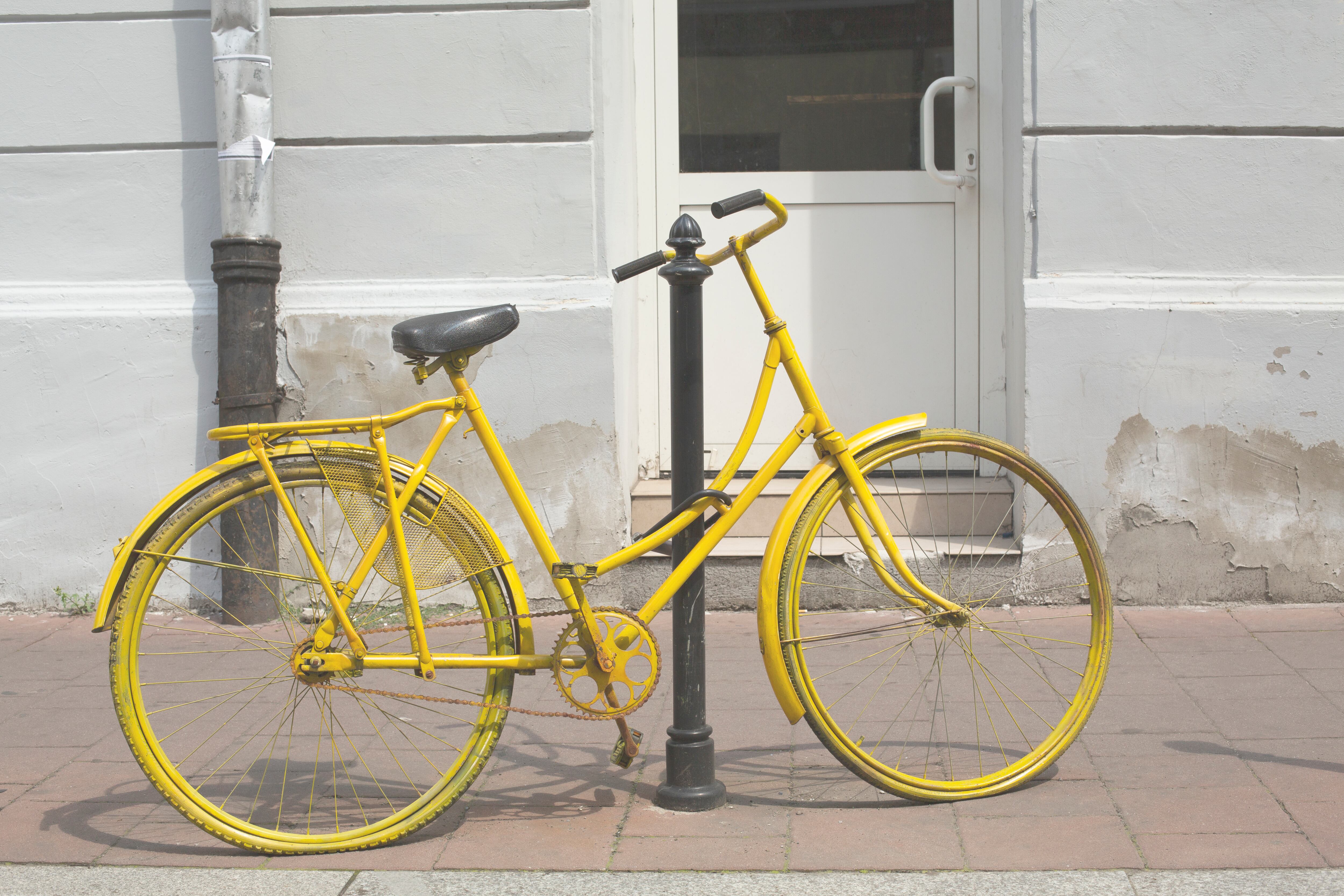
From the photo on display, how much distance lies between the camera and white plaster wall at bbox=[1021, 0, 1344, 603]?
4664 millimetres

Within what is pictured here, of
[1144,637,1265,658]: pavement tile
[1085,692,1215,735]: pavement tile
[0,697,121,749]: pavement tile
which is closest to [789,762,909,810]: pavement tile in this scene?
[1085,692,1215,735]: pavement tile

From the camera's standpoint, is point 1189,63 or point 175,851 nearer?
point 175,851

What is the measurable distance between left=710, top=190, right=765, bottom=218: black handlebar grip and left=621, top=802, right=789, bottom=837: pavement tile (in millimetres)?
1388

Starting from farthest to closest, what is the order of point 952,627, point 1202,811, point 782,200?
point 782,200 < point 952,627 < point 1202,811

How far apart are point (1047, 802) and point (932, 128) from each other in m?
3.00

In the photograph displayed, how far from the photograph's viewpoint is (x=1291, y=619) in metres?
4.55

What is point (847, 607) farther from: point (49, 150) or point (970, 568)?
point (49, 150)

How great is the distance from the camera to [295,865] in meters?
2.79

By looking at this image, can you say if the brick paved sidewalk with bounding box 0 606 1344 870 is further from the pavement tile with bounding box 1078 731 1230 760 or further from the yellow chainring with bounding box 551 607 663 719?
the yellow chainring with bounding box 551 607 663 719

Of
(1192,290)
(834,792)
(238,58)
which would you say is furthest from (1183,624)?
(238,58)

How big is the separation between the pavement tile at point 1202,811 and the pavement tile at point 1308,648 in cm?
119

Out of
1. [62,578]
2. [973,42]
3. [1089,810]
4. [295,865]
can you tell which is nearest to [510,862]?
[295,865]

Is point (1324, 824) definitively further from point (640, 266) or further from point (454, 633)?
point (454, 633)

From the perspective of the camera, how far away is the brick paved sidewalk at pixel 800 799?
108 inches
